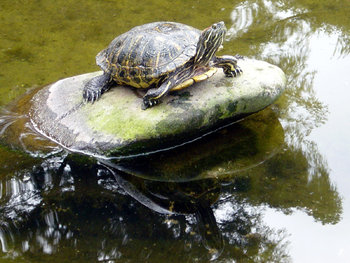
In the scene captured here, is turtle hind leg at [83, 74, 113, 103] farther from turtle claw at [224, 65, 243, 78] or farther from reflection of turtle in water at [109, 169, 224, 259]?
turtle claw at [224, 65, 243, 78]

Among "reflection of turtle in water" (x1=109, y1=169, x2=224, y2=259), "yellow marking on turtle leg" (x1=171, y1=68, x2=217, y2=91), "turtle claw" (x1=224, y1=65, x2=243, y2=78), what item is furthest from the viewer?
"turtle claw" (x1=224, y1=65, x2=243, y2=78)

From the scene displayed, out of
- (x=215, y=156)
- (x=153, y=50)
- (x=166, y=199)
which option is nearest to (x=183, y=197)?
(x=166, y=199)

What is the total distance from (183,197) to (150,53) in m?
1.50

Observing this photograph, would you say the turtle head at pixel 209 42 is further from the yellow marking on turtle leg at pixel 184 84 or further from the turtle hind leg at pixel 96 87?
the turtle hind leg at pixel 96 87

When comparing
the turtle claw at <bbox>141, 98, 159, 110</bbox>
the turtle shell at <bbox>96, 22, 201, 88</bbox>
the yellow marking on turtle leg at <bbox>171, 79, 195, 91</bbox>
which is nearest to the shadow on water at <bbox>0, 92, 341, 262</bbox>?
the turtle claw at <bbox>141, 98, 159, 110</bbox>

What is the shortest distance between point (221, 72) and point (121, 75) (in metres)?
1.16

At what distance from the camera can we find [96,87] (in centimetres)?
448

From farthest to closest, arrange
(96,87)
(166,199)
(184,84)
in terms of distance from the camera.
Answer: (96,87), (184,84), (166,199)

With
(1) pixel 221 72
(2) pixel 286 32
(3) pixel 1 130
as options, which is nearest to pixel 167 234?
(1) pixel 221 72

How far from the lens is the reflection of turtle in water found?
348 cm

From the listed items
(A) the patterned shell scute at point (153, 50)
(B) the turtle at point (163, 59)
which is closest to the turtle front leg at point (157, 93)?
(B) the turtle at point (163, 59)

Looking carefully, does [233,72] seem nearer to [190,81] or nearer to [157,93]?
[190,81]

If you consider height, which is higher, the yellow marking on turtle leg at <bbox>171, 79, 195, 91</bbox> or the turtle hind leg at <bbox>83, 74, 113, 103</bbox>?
the yellow marking on turtle leg at <bbox>171, 79, 195, 91</bbox>

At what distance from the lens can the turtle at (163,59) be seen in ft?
13.3
